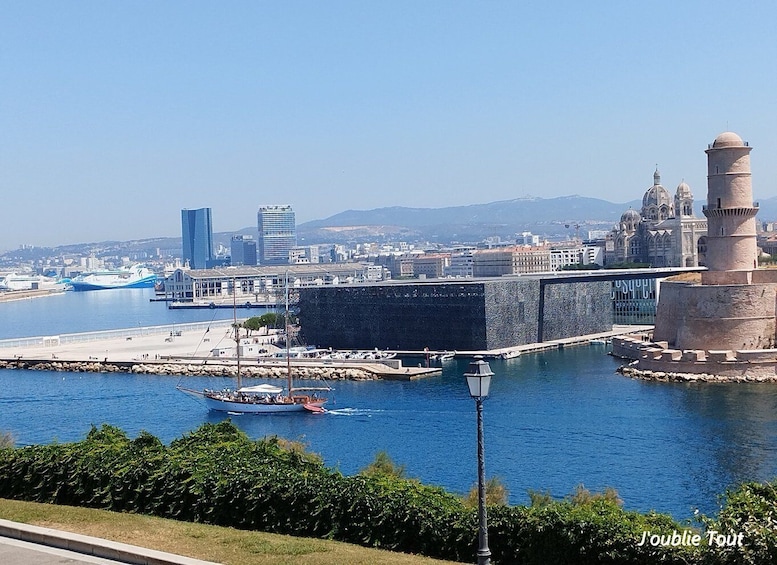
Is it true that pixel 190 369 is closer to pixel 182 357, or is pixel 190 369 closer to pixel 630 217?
pixel 182 357

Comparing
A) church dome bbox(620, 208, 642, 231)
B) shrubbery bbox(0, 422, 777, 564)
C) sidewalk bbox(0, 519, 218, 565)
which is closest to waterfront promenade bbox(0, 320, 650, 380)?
shrubbery bbox(0, 422, 777, 564)

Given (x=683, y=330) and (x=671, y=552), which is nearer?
(x=671, y=552)

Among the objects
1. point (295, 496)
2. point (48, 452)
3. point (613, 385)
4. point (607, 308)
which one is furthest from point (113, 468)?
point (607, 308)

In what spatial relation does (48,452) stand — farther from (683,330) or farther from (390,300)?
(390,300)

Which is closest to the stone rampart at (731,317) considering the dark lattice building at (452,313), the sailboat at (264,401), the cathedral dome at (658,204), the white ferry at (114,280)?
the dark lattice building at (452,313)

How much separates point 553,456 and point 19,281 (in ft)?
584

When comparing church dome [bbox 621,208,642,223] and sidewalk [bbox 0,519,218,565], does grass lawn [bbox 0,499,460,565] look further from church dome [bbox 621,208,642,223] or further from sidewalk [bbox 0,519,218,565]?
church dome [bbox 621,208,642,223]

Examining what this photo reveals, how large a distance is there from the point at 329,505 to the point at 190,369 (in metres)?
35.3

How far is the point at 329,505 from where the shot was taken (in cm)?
1073

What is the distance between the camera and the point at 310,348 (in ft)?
162

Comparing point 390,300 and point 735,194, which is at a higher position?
point 735,194

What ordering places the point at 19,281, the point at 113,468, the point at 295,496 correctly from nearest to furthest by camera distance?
the point at 295,496
the point at 113,468
the point at 19,281

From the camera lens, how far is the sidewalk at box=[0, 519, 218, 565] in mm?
9062

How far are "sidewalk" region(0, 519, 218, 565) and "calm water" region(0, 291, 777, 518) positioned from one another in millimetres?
7596
